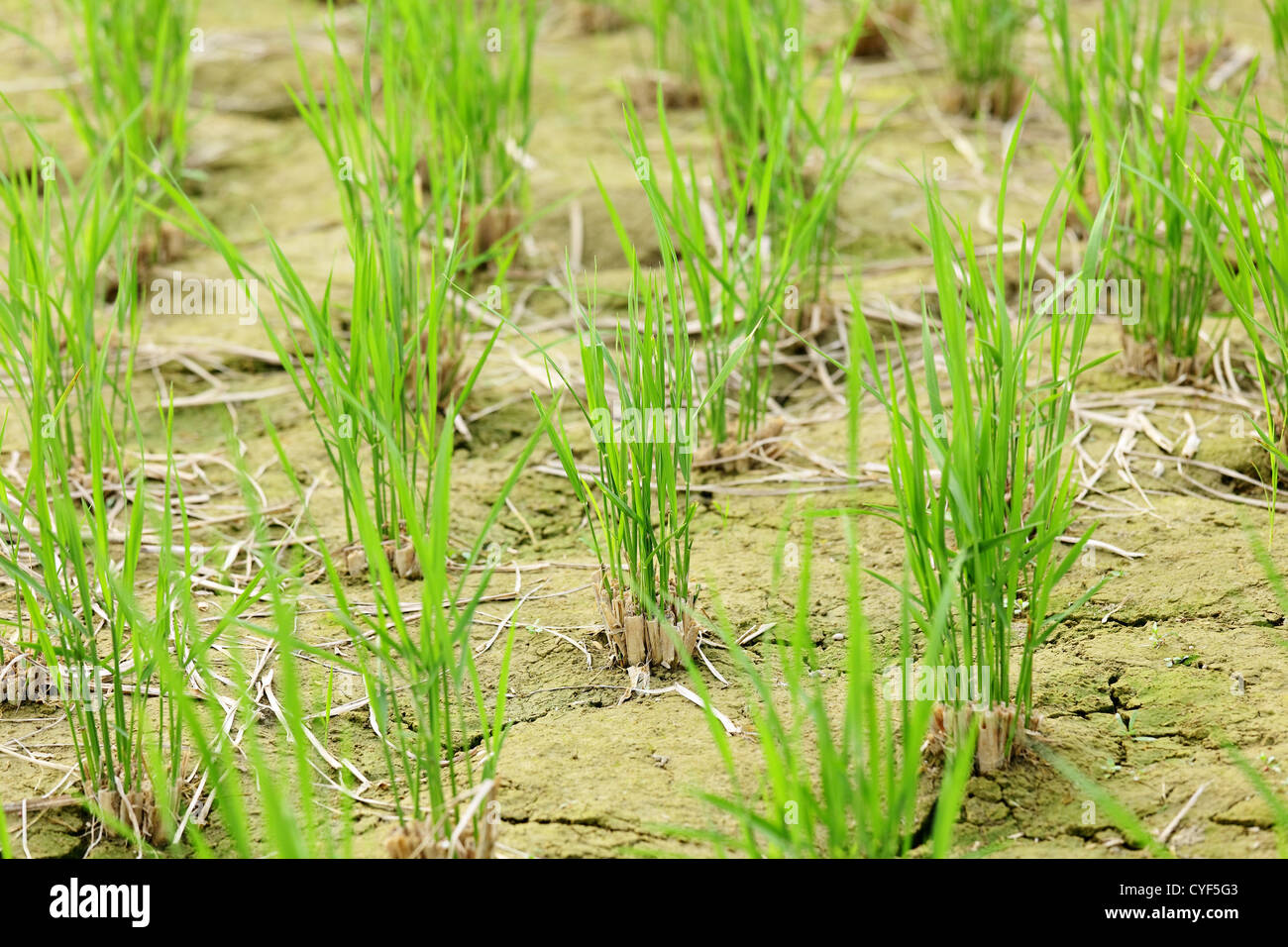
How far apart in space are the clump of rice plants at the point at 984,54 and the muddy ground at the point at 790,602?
0.81ft

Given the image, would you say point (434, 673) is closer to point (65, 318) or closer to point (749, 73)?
point (65, 318)

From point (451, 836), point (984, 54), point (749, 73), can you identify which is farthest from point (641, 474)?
point (984, 54)

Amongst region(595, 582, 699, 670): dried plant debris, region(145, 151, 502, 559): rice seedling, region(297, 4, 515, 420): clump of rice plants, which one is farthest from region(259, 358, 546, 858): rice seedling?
region(297, 4, 515, 420): clump of rice plants

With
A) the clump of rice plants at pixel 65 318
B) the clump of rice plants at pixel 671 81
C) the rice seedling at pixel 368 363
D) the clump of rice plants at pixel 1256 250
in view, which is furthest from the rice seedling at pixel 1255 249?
the clump of rice plants at pixel 671 81

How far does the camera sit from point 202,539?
178 centimetres

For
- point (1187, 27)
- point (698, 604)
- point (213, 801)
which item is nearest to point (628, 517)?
point (698, 604)

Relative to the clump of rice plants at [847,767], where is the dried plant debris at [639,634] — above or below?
below

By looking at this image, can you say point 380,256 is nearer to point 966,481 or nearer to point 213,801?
point 213,801

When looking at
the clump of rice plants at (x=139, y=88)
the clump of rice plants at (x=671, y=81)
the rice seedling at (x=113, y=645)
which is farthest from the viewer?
the clump of rice plants at (x=671, y=81)

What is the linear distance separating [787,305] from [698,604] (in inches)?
32.2

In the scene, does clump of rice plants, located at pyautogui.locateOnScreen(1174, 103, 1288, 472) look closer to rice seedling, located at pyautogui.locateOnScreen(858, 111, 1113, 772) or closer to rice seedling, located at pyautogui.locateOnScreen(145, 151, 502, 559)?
rice seedling, located at pyautogui.locateOnScreen(858, 111, 1113, 772)

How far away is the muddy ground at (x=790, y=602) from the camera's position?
1.21 metres

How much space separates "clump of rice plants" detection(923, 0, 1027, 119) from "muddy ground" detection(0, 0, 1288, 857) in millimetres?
248

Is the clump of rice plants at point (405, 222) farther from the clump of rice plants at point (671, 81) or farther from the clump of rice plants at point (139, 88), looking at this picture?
the clump of rice plants at point (671, 81)
